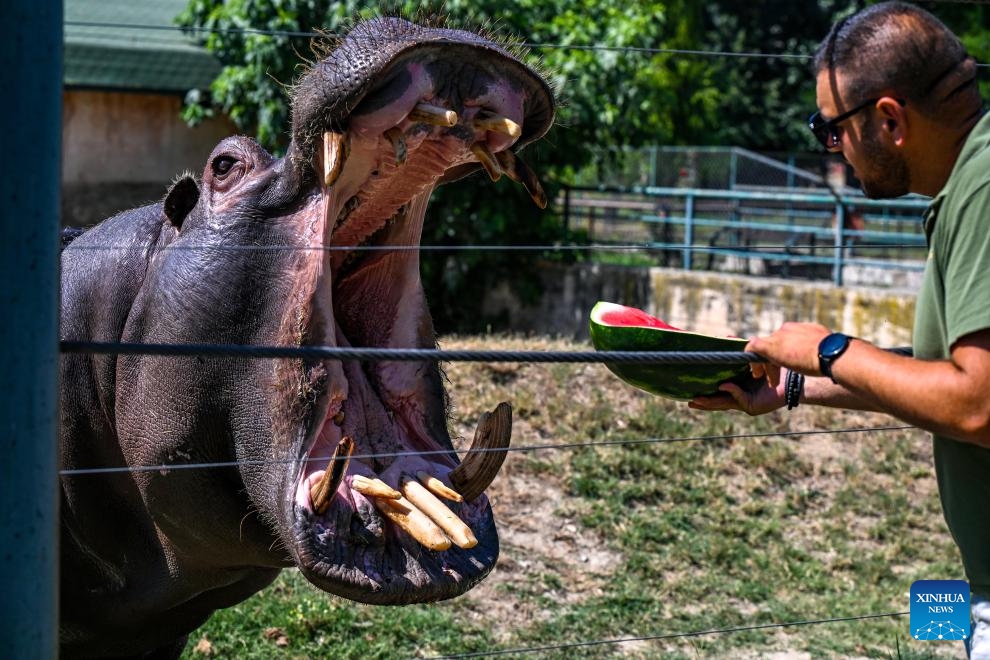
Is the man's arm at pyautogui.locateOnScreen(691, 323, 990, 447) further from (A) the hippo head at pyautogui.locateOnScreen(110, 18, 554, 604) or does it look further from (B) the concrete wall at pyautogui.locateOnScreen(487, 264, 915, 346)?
(B) the concrete wall at pyautogui.locateOnScreen(487, 264, 915, 346)

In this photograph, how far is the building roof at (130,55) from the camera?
50.9 ft

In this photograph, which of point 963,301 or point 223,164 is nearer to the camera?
point 963,301

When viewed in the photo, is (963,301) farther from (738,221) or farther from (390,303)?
(738,221)

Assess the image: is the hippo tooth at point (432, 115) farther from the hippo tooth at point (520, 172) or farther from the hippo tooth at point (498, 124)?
the hippo tooth at point (520, 172)

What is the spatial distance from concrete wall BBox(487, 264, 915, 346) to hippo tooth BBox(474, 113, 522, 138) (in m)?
8.97

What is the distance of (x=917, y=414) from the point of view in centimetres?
233

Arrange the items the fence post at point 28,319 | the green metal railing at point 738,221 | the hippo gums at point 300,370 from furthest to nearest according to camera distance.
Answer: the green metal railing at point 738,221 → the hippo gums at point 300,370 → the fence post at point 28,319

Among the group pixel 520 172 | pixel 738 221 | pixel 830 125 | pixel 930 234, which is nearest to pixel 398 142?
pixel 520 172

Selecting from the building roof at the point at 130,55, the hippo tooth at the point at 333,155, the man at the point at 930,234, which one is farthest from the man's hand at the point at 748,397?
the building roof at the point at 130,55

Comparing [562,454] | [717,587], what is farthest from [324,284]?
[562,454]

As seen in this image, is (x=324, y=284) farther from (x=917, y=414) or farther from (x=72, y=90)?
(x=72, y=90)

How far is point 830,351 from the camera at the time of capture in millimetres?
2463

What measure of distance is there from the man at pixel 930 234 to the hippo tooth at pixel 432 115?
0.85 m

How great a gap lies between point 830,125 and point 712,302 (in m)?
10.4
